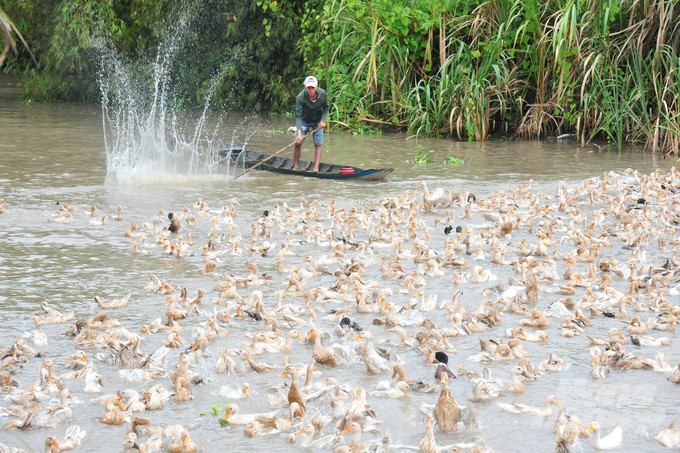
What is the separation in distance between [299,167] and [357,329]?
8.15 meters

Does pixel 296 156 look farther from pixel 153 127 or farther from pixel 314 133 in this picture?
pixel 153 127

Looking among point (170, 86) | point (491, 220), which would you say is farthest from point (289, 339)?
point (170, 86)

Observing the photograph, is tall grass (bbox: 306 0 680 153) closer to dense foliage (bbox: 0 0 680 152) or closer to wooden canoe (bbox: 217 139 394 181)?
dense foliage (bbox: 0 0 680 152)

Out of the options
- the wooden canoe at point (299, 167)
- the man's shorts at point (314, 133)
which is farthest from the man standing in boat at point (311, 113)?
the wooden canoe at point (299, 167)

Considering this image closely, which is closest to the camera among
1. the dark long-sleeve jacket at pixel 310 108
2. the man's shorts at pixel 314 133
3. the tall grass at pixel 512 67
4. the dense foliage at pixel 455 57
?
the dark long-sleeve jacket at pixel 310 108

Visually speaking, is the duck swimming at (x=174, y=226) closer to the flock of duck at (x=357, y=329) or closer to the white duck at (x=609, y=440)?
the flock of duck at (x=357, y=329)

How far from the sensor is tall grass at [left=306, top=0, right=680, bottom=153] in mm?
14773

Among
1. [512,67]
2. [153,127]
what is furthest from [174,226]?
[512,67]

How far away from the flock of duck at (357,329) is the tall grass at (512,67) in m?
6.69

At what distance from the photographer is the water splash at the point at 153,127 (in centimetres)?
1198

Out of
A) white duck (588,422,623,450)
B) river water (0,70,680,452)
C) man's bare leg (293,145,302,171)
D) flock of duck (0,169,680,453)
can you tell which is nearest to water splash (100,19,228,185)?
river water (0,70,680,452)

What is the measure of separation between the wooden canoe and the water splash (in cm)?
29

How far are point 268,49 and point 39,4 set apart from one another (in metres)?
7.07

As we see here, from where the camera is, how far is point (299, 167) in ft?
44.0
